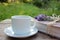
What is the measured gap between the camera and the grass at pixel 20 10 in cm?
99

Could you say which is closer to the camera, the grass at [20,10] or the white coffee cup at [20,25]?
the white coffee cup at [20,25]

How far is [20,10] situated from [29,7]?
7cm

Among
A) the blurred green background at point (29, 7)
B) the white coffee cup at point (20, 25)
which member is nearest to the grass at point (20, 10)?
the blurred green background at point (29, 7)

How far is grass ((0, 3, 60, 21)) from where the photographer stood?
0.99m

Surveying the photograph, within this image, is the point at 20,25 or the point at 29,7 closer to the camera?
the point at 20,25

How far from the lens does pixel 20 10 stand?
1008mm

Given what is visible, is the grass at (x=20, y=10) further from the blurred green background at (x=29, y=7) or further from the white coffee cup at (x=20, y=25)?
the white coffee cup at (x=20, y=25)

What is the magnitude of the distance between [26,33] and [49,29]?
87 millimetres

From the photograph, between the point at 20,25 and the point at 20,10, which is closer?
the point at 20,25

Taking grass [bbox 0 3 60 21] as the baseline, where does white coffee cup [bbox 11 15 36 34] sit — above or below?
above

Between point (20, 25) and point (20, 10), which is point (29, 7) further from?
point (20, 25)

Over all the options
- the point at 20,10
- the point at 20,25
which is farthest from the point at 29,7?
the point at 20,25

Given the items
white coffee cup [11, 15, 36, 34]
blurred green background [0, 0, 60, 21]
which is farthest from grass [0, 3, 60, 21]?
white coffee cup [11, 15, 36, 34]

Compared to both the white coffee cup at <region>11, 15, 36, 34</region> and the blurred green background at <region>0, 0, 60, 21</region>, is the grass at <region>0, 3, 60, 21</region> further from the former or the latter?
the white coffee cup at <region>11, 15, 36, 34</region>
